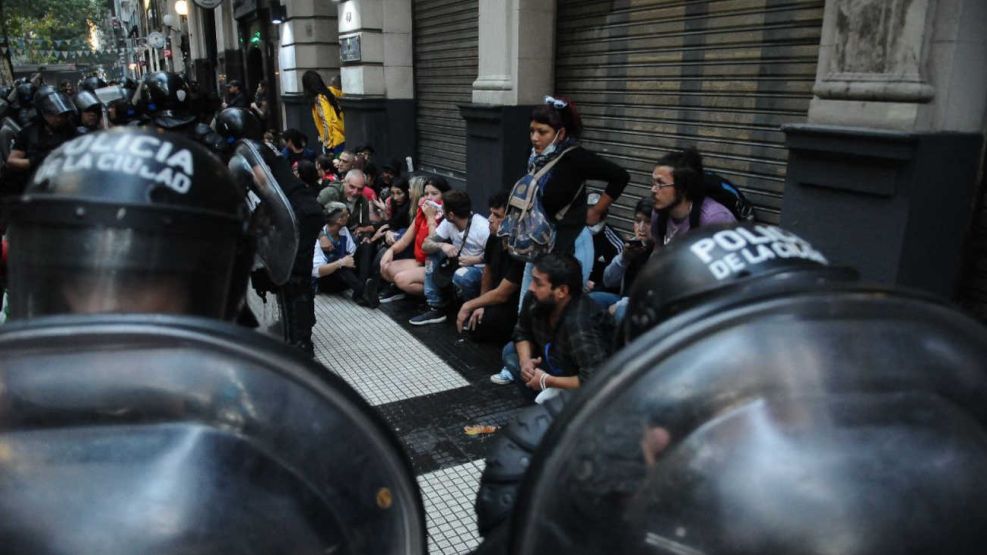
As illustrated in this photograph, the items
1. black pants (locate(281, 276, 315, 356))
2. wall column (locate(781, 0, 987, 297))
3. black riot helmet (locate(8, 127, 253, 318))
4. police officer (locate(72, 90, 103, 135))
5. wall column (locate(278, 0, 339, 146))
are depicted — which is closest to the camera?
black riot helmet (locate(8, 127, 253, 318))

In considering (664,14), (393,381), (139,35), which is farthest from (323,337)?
(139,35)

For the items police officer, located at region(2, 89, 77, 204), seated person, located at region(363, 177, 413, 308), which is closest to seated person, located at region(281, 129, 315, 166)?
seated person, located at region(363, 177, 413, 308)

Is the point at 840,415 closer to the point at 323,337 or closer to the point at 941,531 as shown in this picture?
the point at 941,531

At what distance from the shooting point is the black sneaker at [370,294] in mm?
6549

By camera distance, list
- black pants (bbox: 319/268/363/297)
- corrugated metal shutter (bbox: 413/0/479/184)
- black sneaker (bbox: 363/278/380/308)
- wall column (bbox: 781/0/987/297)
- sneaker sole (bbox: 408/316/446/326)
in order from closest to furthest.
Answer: wall column (bbox: 781/0/987/297) → sneaker sole (bbox: 408/316/446/326) → black sneaker (bbox: 363/278/380/308) → black pants (bbox: 319/268/363/297) → corrugated metal shutter (bbox: 413/0/479/184)

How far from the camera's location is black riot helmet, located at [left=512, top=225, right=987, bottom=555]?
855mm

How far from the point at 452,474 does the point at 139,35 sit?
5456 centimetres

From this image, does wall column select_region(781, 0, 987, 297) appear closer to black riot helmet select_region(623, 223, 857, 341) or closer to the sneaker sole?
black riot helmet select_region(623, 223, 857, 341)

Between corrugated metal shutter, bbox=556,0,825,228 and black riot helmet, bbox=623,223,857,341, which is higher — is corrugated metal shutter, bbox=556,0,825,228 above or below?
above

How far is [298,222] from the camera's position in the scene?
4508 millimetres

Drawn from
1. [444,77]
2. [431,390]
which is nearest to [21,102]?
[444,77]

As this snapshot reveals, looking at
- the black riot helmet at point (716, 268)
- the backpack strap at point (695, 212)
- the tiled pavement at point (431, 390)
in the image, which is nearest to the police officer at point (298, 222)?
the tiled pavement at point (431, 390)

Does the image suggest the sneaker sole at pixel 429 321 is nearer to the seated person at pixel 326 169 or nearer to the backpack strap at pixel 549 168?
the backpack strap at pixel 549 168

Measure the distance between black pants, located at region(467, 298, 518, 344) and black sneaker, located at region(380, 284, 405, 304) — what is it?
156cm
